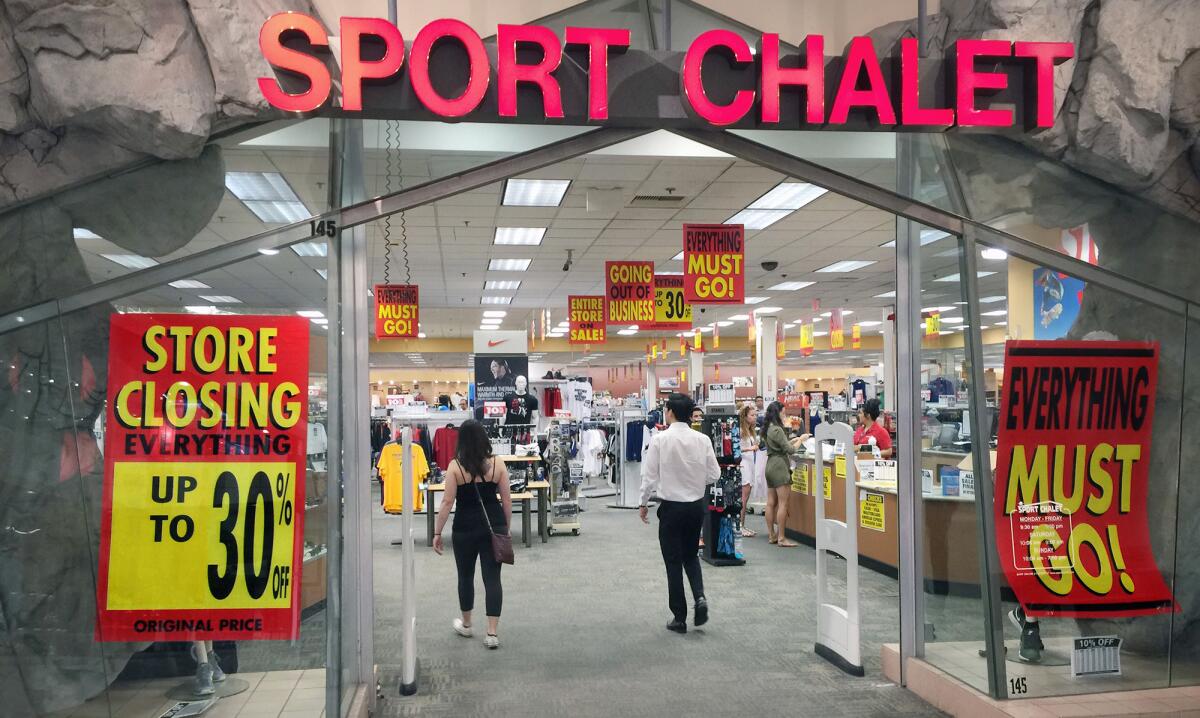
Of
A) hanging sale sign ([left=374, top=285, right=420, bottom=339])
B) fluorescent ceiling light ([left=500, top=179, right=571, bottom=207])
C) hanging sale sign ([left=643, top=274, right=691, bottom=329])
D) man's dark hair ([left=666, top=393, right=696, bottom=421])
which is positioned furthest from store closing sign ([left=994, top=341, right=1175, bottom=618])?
hanging sale sign ([left=374, top=285, right=420, bottom=339])

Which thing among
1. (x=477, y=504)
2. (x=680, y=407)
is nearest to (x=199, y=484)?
(x=477, y=504)

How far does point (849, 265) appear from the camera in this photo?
14.9 m

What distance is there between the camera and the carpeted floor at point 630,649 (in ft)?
15.8

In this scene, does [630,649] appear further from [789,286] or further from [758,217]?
[789,286]

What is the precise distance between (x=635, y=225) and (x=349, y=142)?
7.06m

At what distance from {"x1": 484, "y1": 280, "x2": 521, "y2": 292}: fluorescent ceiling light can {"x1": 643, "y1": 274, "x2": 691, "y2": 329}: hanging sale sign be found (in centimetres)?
439

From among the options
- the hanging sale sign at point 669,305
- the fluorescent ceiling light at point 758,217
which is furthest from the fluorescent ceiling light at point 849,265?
the fluorescent ceiling light at point 758,217

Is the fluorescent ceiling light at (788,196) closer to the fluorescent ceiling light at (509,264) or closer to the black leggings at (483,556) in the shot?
the fluorescent ceiling light at (509,264)

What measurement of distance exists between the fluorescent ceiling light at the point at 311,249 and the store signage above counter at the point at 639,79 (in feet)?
2.25

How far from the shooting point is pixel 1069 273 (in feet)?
15.1

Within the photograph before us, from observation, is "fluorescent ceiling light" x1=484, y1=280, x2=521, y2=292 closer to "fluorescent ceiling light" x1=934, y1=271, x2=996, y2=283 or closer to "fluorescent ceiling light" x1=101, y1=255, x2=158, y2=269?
"fluorescent ceiling light" x1=934, y1=271, x2=996, y2=283

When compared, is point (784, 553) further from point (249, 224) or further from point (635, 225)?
point (249, 224)

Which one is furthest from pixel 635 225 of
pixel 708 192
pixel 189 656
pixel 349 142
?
pixel 189 656

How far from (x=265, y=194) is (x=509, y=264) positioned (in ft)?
35.2
